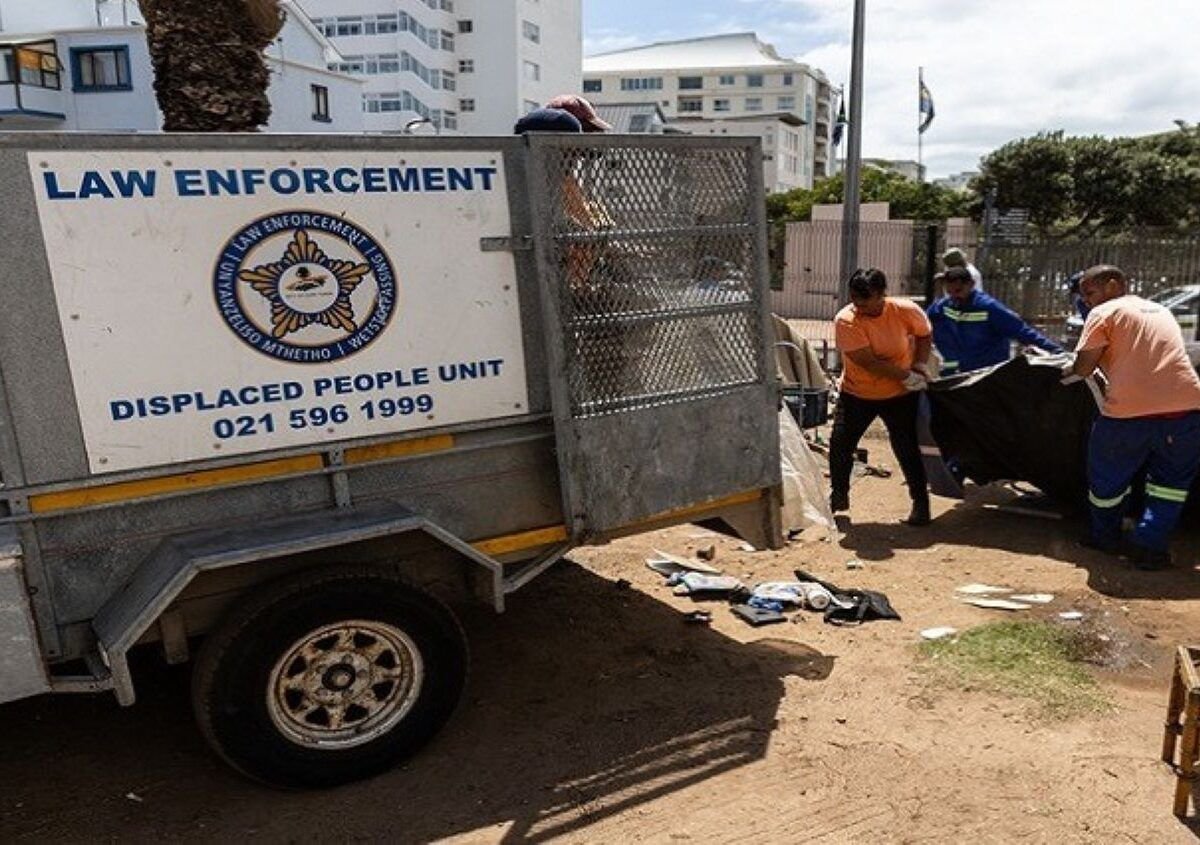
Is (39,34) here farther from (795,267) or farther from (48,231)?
(48,231)

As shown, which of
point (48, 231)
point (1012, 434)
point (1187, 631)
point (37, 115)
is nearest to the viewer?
point (48, 231)

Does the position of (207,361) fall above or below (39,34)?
below

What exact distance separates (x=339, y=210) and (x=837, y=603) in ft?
10.5

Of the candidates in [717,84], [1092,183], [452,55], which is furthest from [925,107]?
[717,84]

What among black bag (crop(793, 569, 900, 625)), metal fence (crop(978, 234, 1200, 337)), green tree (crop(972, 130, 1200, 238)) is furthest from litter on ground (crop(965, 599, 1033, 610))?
green tree (crop(972, 130, 1200, 238))

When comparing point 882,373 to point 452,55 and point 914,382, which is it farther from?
point 452,55

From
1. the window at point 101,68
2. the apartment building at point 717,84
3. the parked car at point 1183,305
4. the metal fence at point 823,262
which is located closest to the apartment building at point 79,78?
the window at point 101,68

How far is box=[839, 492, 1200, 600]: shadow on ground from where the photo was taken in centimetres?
528

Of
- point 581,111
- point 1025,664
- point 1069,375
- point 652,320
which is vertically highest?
point 581,111

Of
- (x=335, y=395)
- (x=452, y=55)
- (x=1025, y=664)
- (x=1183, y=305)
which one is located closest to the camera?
(x=335, y=395)

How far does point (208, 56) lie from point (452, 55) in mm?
63287

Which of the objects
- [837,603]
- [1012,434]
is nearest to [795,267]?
[1012,434]

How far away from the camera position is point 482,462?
3.72 m

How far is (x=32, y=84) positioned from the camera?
32.6 metres
